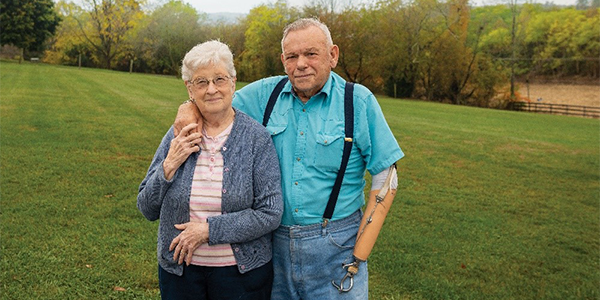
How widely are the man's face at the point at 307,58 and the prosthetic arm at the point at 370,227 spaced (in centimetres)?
55

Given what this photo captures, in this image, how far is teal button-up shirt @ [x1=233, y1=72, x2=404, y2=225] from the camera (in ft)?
7.38

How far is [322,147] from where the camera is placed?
2.24 meters

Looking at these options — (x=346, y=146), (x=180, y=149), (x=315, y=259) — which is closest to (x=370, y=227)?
(x=315, y=259)

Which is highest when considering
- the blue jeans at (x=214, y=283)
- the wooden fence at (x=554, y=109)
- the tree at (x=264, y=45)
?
the tree at (x=264, y=45)

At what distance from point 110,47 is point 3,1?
1458 cm

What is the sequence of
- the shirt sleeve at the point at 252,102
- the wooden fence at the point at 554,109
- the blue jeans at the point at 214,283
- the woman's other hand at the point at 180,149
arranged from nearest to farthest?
the woman's other hand at the point at 180,149
the blue jeans at the point at 214,283
the shirt sleeve at the point at 252,102
the wooden fence at the point at 554,109

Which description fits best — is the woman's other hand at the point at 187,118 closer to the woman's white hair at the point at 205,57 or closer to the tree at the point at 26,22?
the woman's white hair at the point at 205,57

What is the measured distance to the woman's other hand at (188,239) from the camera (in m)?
2.12

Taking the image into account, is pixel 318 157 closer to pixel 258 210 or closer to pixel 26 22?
pixel 258 210

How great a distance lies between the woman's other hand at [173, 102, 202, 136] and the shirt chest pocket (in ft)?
1.76

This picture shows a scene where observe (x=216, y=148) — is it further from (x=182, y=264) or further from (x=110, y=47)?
(x=110, y=47)

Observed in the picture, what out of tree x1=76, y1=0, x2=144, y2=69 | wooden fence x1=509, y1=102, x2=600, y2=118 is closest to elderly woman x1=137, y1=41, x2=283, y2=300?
wooden fence x1=509, y1=102, x2=600, y2=118

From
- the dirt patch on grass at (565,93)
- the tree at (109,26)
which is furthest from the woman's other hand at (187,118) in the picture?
the tree at (109,26)

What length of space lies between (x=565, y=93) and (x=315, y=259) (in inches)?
2534
